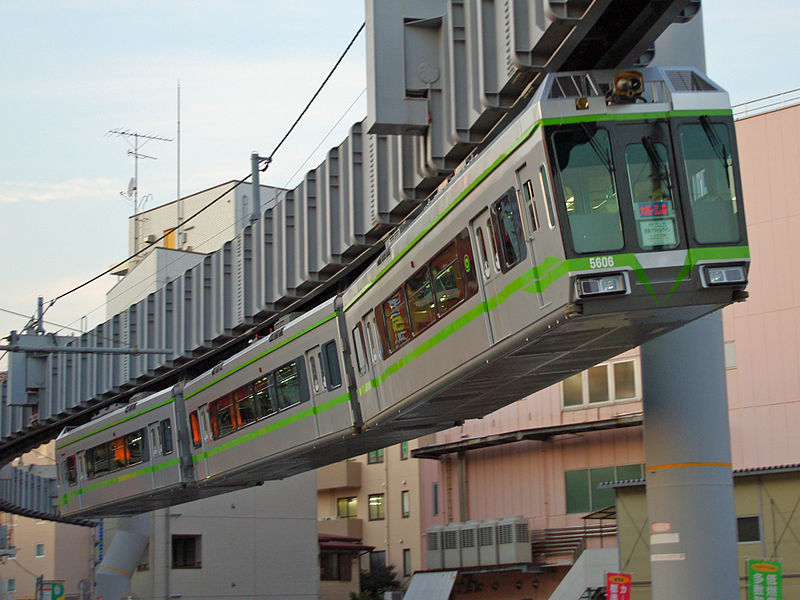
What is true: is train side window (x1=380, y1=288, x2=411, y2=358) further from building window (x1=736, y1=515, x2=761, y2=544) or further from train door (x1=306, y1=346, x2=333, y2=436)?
building window (x1=736, y1=515, x2=761, y2=544)

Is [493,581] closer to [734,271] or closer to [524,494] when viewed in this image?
[524,494]

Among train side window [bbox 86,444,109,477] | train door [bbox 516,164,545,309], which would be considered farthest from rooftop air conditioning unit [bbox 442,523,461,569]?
train door [bbox 516,164,545,309]

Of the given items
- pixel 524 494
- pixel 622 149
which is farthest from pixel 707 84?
pixel 524 494

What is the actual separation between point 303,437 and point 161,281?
30.4 meters

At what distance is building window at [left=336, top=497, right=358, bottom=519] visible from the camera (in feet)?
183

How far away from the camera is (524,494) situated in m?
40.7

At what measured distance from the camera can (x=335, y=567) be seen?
171 feet

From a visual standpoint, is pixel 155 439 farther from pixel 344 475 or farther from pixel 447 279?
pixel 344 475

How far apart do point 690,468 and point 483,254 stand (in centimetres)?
329

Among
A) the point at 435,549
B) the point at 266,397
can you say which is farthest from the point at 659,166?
the point at 435,549

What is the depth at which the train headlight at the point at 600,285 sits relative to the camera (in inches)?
453

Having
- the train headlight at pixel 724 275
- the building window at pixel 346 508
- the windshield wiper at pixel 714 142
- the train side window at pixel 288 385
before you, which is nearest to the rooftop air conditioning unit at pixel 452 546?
the building window at pixel 346 508

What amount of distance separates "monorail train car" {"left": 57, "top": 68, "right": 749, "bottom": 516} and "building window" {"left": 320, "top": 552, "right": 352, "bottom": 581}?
34199 millimetres

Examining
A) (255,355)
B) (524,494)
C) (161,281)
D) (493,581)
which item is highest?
(161,281)
